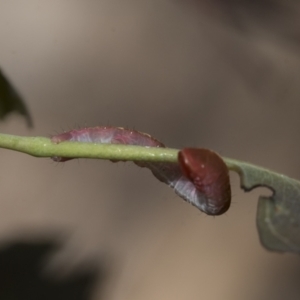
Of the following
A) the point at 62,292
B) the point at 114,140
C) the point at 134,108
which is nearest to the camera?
the point at 114,140

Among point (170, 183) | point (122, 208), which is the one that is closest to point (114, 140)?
point (170, 183)

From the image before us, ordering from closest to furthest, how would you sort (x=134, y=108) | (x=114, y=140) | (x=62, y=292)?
1. (x=114, y=140)
2. (x=62, y=292)
3. (x=134, y=108)

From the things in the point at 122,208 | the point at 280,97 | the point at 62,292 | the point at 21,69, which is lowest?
the point at 62,292

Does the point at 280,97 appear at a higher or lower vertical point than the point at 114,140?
higher

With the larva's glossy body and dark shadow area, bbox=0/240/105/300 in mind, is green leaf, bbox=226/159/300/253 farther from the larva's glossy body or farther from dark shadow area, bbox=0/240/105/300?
dark shadow area, bbox=0/240/105/300

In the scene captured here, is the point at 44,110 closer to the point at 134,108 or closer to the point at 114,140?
the point at 134,108

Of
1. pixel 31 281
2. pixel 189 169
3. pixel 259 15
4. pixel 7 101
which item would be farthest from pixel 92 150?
pixel 259 15

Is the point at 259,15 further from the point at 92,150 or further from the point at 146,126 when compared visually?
the point at 92,150
